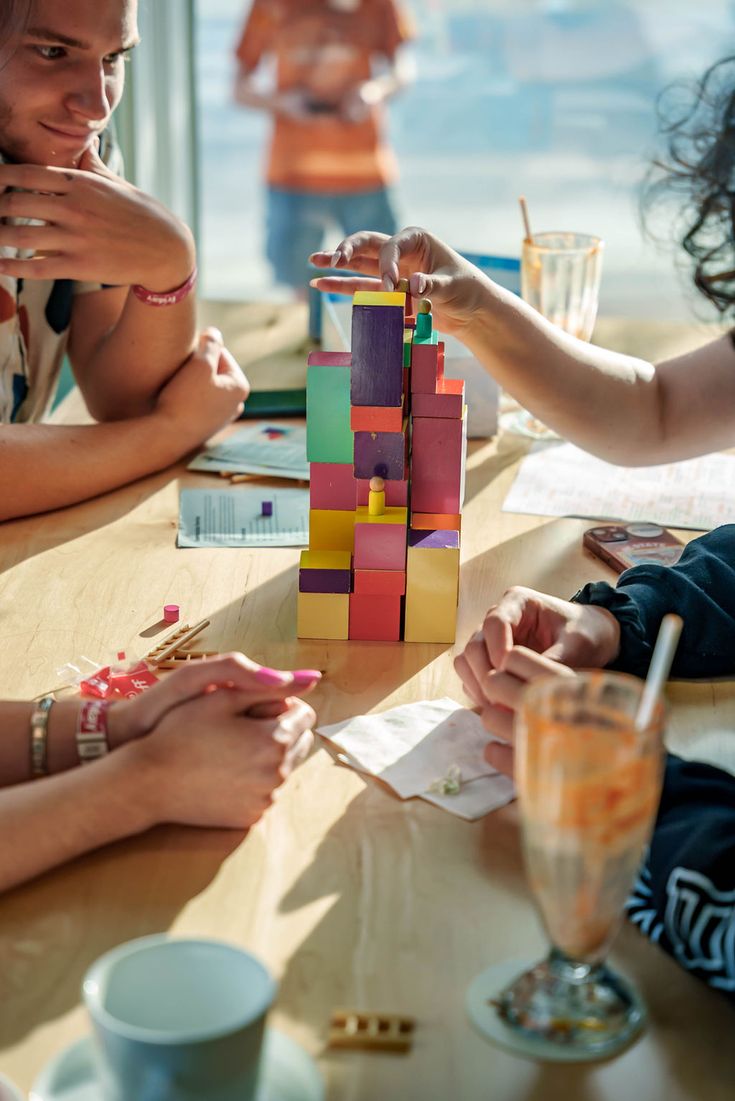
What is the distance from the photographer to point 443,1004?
2.32 ft

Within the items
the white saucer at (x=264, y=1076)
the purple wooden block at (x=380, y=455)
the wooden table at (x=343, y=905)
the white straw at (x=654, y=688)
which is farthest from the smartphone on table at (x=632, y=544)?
the white saucer at (x=264, y=1076)

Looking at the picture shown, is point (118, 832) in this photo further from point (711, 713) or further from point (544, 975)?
point (711, 713)

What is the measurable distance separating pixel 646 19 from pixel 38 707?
6433 mm

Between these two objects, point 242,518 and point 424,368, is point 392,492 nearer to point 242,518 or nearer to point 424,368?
point 424,368

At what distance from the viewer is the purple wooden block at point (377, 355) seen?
1.10 m

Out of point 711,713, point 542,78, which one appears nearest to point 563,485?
point 711,713

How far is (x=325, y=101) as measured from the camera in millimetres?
3992

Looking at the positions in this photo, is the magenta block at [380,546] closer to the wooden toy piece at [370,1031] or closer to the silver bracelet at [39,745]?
the silver bracelet at [39,745]

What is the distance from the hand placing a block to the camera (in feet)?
4.18

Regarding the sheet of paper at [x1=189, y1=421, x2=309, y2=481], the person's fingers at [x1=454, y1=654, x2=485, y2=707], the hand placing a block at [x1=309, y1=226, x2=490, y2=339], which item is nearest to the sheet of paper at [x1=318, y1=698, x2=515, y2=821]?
the person's fingers at [x1=454, y1=654, x2=485, y2=707]

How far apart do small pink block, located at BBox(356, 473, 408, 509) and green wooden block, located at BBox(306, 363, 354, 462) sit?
0.04m

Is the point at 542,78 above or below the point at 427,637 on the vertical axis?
above

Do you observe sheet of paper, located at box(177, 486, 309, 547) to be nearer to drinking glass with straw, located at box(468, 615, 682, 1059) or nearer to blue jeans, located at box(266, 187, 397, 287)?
drinking glass with straw, located at box(468, 615, 682, 1059)

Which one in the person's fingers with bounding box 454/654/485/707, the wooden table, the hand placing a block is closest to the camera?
the wooden table
